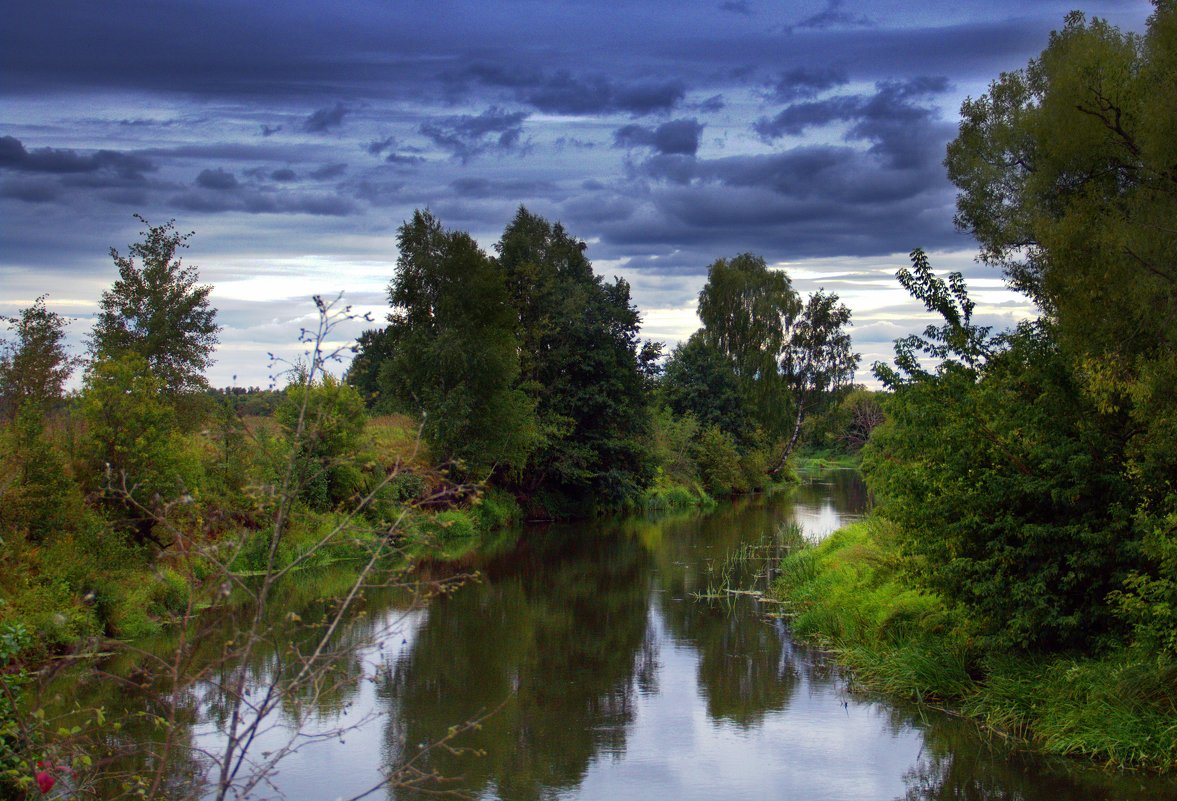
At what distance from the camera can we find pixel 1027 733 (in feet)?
34.8

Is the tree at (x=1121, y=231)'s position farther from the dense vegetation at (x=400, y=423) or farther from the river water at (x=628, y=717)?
the dense vegetation at (x=400, y=423)

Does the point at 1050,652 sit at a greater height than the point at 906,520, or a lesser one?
lesser

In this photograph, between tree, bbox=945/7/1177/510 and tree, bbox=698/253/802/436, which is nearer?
tree, bbox=945/7/1177/510

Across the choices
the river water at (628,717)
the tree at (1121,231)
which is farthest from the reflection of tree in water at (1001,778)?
the tree at (1121,231)

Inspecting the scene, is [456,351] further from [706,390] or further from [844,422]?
[844,422]

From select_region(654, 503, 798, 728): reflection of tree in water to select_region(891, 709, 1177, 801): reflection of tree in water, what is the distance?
7.29ft

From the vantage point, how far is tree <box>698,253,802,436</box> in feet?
172

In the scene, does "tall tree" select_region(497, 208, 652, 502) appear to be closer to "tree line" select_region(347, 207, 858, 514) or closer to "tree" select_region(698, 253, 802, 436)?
"tree line" select_region(347, 207, 858, 514)

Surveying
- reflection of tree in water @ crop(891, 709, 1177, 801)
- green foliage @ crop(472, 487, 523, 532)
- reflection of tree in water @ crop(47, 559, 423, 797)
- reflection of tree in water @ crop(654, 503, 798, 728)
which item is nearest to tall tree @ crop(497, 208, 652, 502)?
green foliage @ crop(472, 487, 523, 532)

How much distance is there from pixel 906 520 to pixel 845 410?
52759mm

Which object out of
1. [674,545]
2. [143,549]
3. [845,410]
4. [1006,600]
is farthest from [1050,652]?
[845,410]

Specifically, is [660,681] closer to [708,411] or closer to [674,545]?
[674,545]

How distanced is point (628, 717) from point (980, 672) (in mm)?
4128

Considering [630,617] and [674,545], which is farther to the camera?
[674,545]
